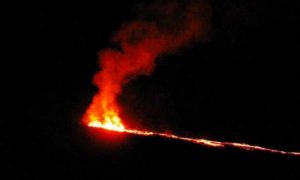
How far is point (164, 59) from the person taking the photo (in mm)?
9586

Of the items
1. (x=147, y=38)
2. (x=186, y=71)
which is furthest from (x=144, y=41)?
(x=186, y=71)

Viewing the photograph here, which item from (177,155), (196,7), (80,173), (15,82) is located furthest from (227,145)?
(15,82)

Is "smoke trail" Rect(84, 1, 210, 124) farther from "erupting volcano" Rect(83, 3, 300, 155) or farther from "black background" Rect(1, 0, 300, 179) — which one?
"black background" Rect(1, 0, 300, 179)

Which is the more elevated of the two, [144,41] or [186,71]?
[144,41]

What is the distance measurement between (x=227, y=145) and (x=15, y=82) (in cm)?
419

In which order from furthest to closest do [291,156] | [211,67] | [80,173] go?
[211,67] → [291,156] → [80,173]

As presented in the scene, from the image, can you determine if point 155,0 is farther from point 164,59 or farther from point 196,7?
Answer: point 164,59

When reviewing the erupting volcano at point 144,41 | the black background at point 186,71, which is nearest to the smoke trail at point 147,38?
the erupting volcano at point 144,41

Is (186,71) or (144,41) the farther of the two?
(186,71)

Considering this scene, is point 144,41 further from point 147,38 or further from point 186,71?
point 186,71

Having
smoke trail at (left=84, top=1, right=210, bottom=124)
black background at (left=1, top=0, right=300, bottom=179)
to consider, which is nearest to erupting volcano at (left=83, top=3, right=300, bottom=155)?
smoke trail at (left=84, top=1, right=210, bottom=124)

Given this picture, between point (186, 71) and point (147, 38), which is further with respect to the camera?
point (186, 71)

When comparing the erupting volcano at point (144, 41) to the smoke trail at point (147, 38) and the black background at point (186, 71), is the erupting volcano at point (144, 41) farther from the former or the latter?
the black background at point (186, 71)

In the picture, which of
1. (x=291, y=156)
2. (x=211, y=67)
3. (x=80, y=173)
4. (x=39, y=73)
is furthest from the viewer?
(x=211, y=67)
